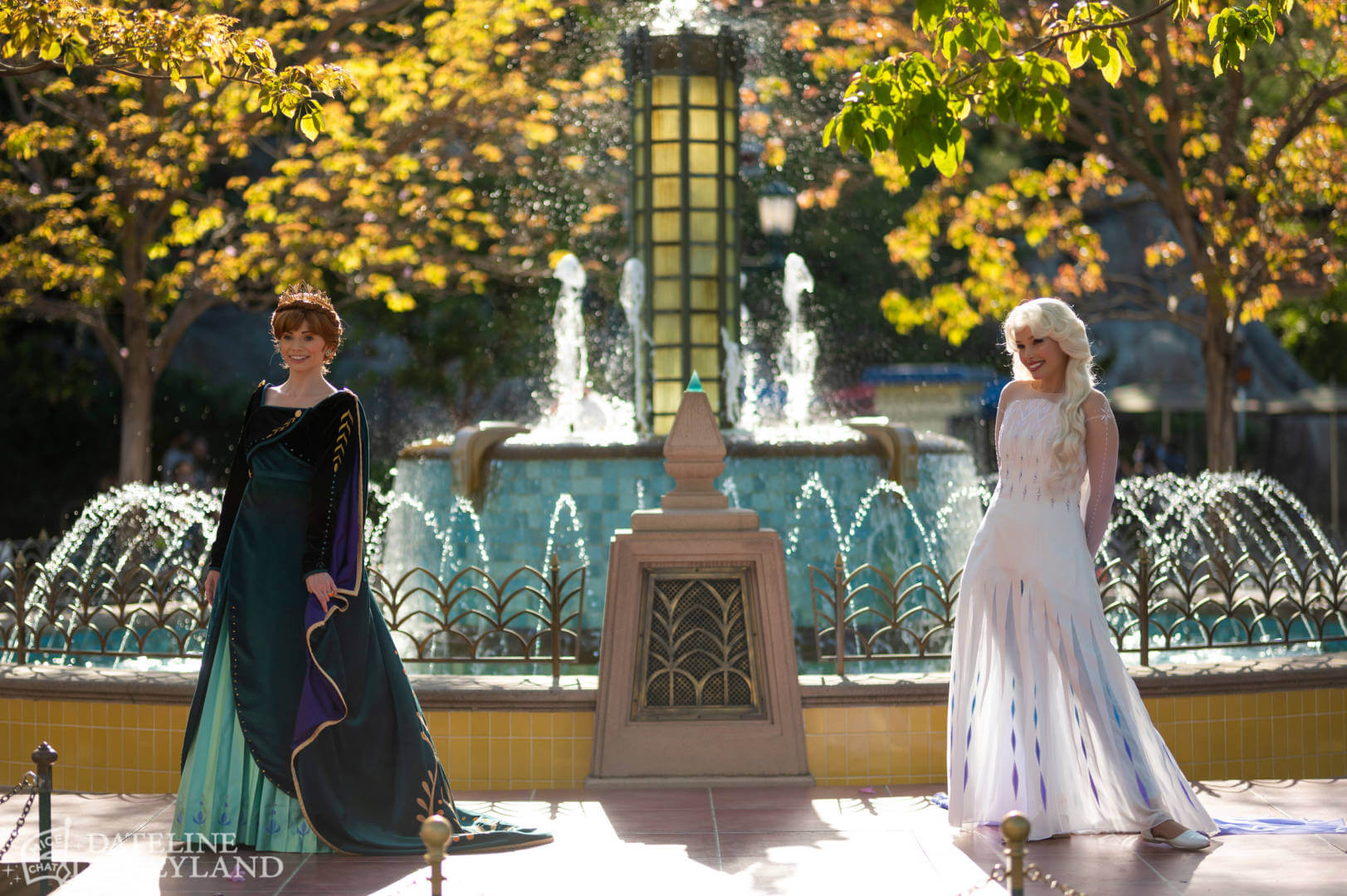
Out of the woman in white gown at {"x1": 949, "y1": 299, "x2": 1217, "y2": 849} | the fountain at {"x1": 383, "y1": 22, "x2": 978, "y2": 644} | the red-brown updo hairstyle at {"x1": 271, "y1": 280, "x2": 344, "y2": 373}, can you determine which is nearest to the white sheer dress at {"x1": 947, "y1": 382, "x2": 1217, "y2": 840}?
the woman in white gown at {"x1": 949, "y1": 299, "x2": 1217, "y2": 849}

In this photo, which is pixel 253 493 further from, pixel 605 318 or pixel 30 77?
pixel 605 318

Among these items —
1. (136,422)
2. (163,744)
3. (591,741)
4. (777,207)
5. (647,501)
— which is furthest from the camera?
(136,422)

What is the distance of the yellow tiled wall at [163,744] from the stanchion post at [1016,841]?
126 inches

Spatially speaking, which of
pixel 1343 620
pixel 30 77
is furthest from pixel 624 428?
pixel 1343 620

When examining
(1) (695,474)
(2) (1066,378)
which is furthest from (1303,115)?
(2) (1066,378)

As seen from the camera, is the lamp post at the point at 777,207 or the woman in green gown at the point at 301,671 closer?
the woman in green gown at the point at 301,671

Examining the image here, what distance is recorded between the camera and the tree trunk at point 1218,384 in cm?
1591

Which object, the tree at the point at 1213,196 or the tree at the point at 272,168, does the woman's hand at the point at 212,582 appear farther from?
the tree at the point at 1213,196

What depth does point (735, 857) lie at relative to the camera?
5.43 m

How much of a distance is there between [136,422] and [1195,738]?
12756mm

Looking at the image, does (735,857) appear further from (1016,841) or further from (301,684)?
(1016,841)

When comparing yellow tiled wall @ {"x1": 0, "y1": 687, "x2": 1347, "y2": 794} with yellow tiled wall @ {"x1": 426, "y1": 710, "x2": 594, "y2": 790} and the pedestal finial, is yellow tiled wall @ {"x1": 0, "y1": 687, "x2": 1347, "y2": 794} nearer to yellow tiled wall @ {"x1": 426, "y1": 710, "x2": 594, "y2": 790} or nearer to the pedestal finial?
yellow tiled wall @ {"x1": 426, "y1": 710, "x2": 594, "y2": 790}

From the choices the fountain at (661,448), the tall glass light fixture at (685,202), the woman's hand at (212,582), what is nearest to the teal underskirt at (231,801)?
the woman's hand at (212,582)

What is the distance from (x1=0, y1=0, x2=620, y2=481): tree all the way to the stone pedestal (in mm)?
9255
